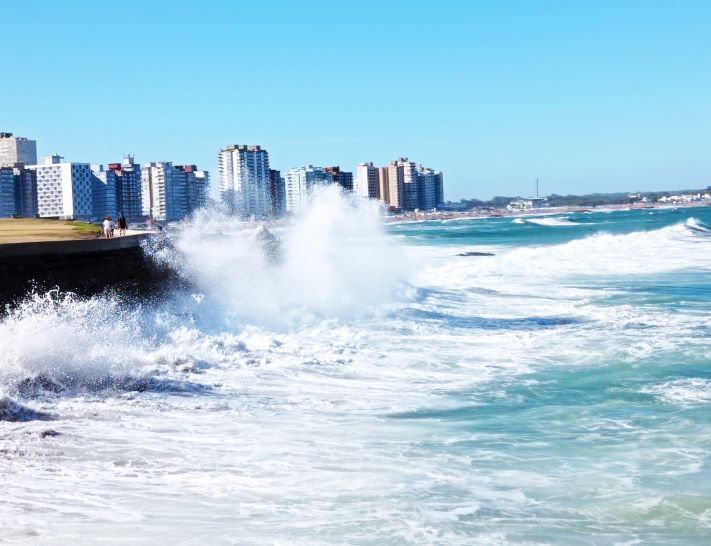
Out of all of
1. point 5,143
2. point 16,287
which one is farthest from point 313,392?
point 5,143

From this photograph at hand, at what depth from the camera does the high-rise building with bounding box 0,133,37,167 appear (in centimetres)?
14030

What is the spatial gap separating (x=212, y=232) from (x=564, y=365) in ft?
56.0

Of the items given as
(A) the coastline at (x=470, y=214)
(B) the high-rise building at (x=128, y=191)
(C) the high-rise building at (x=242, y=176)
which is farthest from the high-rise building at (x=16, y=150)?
(A) the coastline at (x=470, y=214)

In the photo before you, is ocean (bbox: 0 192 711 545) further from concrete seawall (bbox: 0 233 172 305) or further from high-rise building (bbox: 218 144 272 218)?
high-rise building (bbox: 218 144 272 218)

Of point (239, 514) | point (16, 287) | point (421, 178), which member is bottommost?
point (239, 514)

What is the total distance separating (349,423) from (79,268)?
8.09 m

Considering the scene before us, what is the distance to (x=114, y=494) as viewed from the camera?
6734 millimetres

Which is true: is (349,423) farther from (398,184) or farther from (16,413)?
(398,184)

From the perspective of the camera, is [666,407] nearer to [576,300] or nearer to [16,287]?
[16,287]

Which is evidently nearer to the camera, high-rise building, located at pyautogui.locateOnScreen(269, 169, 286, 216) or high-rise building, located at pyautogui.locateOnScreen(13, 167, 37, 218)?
high-rise building, located at pyautogui.locateOnScreen(13, 167, 37, 218)

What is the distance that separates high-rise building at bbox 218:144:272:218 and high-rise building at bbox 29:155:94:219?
790 inches

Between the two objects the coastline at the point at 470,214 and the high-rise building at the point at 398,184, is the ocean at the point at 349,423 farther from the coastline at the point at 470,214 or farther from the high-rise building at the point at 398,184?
the high-rise building at the point at 398,184

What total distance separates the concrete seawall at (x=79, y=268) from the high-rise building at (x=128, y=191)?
4002 inches

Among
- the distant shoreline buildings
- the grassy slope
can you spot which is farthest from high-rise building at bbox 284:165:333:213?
the grassy slope
